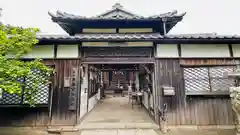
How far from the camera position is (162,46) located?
16.2 feet

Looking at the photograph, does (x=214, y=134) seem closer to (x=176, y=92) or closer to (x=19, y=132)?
(x=176, y=92)

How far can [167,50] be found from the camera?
4910mm

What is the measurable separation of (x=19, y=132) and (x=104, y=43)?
412cm

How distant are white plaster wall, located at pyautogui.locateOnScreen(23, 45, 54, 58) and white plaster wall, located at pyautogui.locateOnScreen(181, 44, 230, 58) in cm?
492

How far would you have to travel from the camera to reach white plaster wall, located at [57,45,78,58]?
16.0ft

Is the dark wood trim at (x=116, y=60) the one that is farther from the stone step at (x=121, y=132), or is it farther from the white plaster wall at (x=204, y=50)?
the stone step at (x=121, y=132)

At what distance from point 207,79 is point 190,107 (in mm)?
1229

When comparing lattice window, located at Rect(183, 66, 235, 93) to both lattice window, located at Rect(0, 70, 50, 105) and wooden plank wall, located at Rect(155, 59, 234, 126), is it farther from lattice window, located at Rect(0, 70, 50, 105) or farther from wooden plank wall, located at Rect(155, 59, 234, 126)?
lattice window, located at Rect(0, 70, 50, 105)

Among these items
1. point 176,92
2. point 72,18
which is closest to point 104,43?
point 72,18

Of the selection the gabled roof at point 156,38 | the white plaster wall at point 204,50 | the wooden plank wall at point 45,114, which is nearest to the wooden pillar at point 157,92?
the gabled roof at point 156,38

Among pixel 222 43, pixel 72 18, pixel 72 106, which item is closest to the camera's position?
pixel 72 106

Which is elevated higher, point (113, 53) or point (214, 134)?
point (113, 53)

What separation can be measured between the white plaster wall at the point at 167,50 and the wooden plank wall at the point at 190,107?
1.50 feet

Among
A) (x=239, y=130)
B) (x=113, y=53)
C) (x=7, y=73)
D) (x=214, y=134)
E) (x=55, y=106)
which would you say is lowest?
(x=214, y=134)
